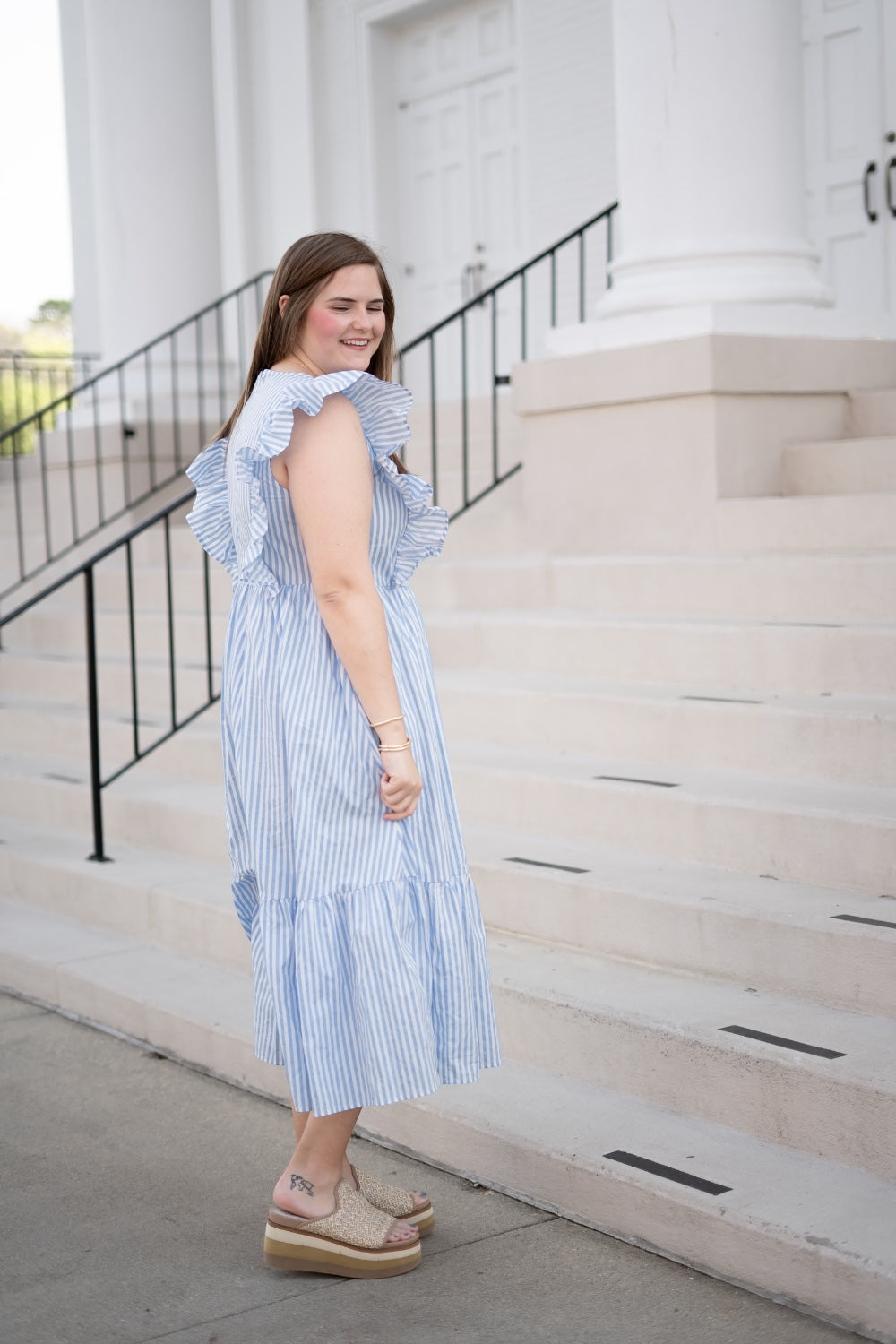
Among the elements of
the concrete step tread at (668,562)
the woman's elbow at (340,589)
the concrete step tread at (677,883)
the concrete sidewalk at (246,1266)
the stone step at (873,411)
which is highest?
the stone step at (873,411)

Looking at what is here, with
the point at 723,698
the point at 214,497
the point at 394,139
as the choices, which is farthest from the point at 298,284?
the point at 394,139

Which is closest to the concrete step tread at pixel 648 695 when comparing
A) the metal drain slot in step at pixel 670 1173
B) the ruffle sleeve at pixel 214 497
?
the metal drain slot in step at pixel 670 1173

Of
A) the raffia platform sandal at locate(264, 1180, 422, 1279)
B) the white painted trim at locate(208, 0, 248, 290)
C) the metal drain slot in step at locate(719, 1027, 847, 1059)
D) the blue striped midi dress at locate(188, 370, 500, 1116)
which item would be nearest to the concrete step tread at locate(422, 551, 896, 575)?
the metal drain slot in step at locate(719, 1027, 847, 1059)

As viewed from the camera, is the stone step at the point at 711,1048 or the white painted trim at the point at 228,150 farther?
→ the white painted trim at the point at 228,150

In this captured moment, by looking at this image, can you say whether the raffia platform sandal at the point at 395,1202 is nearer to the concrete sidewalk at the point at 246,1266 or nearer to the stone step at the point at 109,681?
the concrete sidewalk at the point at 246,1266

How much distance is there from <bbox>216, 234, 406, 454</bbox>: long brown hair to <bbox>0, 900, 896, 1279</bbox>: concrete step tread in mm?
1476

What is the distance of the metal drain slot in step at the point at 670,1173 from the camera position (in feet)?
8.52

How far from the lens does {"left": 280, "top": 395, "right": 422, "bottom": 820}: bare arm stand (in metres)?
2.32

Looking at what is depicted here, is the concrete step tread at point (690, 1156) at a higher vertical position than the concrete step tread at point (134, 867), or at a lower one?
lower

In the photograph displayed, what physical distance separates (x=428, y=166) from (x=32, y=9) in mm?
22487

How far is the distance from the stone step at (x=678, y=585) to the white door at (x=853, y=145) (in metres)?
2.70

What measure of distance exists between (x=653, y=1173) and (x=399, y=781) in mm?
892

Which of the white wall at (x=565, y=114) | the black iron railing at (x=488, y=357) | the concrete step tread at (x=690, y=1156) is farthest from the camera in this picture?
the white wall at (x=565, y=114)

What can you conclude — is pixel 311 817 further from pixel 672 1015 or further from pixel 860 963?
pixel 860 963
